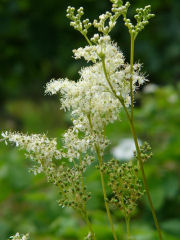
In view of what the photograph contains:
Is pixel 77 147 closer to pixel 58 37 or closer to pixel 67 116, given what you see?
pixel 67 116

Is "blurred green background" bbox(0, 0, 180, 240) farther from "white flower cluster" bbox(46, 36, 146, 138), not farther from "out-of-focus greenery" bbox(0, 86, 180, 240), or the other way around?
"white flower cluster" bbox(46, 36, 146, 138)

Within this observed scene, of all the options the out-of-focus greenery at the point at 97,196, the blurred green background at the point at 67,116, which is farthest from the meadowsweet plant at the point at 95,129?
the out-of-focus greenery at the point at 97,196

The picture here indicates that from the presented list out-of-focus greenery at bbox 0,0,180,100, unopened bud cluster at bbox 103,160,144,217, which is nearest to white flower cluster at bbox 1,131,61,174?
unopened bud cluster at bbox 103,160,144,217

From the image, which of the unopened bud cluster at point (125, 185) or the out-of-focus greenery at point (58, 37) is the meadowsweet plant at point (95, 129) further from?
the out-of-focus greenery at point (58, 37)

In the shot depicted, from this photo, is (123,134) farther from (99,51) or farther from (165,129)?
(99,51)

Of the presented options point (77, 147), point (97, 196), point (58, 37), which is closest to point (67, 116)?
point (97, 196)

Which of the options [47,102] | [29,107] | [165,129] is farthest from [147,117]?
[29,107]
